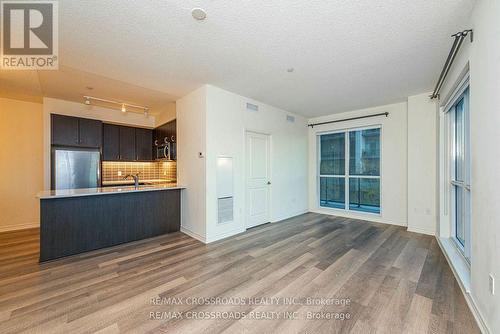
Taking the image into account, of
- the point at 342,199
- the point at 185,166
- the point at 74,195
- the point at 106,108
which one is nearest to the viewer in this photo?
the point at 74,195

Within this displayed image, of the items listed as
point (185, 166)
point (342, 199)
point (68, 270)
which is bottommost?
point (68, 270)

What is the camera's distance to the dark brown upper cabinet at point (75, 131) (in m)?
4.42

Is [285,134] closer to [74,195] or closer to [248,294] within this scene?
[248,294]

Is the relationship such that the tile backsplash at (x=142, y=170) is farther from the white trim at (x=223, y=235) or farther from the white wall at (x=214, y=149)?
the white trim at (x=223, y=235)

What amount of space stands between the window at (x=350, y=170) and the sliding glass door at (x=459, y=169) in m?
1.68

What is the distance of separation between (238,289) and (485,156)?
2.57m

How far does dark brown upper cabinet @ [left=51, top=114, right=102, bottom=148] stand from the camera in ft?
14.5

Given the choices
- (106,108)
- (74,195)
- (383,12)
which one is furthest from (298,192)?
(106,108)

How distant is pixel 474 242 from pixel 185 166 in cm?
423

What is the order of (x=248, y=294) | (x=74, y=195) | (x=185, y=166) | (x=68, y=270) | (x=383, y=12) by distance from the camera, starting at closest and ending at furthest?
(x=383, y=12)
(x=248, y=294)
(x=68, y=270)
(x=74, y=195)
(x=185, y=166)

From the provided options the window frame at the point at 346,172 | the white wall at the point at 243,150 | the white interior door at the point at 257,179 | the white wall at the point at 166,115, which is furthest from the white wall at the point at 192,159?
the window frame at the point at 346,172

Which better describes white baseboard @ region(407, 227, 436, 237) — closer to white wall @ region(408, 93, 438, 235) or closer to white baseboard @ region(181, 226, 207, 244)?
white wall @ region(408, 93, 438, 235)

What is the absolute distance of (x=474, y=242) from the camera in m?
1.95

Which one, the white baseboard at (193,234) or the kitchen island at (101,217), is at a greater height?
the kitchen island at (101,217)
